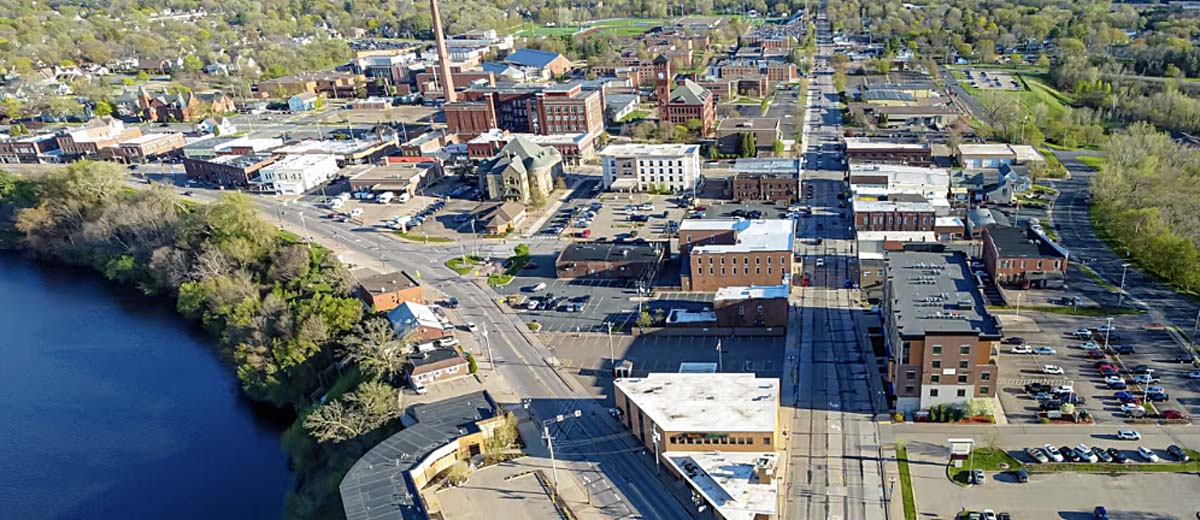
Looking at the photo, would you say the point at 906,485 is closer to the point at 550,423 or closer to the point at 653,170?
the point at 550,423

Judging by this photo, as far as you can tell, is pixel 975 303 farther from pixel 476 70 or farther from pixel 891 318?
pixel 476 70

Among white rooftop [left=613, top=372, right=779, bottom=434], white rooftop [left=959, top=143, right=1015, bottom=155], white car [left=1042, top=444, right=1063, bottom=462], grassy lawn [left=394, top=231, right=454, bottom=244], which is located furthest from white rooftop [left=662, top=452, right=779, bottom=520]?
white rooftop [left=959, top=143, right=1015, bottom=155]

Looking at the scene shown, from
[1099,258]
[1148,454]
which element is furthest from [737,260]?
[1099,258]

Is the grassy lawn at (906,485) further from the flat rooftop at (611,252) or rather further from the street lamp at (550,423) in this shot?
the flat rooftop at (611,252)

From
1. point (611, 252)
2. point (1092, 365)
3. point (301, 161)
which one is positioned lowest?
point (1092, 365)

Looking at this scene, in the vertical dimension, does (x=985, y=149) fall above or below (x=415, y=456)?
above

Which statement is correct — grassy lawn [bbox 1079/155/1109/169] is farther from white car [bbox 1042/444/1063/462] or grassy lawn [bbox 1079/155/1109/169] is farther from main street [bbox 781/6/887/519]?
white car [bbox 1042/444/1063/462]
